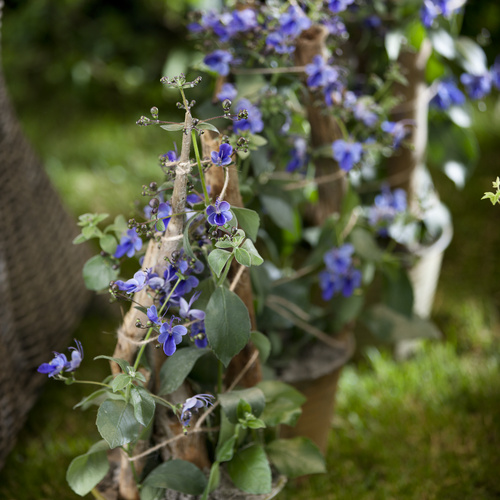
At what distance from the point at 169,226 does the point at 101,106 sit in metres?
2.27

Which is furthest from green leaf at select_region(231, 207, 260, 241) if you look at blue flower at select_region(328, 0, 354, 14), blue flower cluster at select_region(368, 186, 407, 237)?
blue flower cluster at select_region(368, 186, 407, 237)

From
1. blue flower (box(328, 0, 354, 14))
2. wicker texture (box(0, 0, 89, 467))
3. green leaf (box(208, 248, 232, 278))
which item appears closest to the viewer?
green leaf (box(208, 248, 232, 278))

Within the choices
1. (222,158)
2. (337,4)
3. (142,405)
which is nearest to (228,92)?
(337,4)

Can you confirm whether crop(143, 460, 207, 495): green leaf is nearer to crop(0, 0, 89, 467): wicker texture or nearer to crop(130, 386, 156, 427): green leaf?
crop(130, 386, 156, 427): green leaf

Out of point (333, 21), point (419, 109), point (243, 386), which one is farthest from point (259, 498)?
point (419, 109)

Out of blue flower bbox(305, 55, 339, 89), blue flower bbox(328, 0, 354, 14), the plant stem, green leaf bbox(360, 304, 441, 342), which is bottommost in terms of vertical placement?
green leaf bbox(360, 304, 441, 342)

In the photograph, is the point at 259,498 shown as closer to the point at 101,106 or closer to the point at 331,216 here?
the point at 331,216

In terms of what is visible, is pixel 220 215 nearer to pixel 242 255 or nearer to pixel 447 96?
pixel 242 255

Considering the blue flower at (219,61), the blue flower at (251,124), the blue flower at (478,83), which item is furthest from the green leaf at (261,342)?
the blue flower at (478,83)

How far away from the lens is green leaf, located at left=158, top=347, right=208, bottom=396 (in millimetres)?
880

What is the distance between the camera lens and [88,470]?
0.91 metres

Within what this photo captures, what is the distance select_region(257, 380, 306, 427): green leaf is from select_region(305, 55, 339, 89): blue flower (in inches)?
18.6

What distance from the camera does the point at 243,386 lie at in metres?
1.02

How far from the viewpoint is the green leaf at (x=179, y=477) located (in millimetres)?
904
